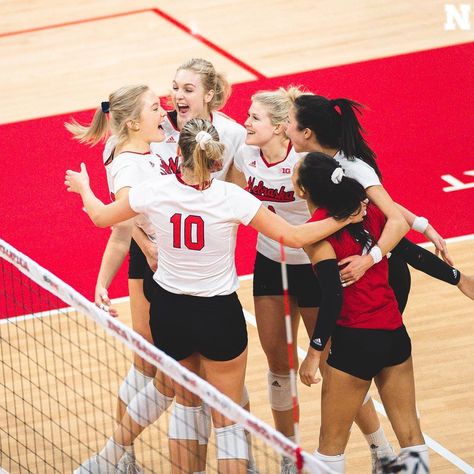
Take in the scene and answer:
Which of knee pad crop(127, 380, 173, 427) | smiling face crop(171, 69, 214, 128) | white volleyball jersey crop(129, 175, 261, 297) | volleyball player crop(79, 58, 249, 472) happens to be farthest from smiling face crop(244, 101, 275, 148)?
knee pad crop(127, 380, 173, 427)

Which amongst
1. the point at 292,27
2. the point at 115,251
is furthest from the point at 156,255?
the point at 292,27

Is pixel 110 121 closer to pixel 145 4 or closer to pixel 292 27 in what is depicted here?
pixel 292 27

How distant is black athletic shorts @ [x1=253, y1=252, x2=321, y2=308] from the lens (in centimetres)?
630

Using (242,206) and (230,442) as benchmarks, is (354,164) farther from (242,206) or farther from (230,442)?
(230,442)

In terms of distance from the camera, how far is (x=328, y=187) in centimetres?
548

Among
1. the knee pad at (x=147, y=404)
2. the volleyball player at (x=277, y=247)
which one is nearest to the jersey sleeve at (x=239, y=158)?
the volleyball player at (x=277, y=247)

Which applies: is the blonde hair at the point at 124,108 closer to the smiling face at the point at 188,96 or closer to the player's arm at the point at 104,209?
the smiling face at the point at 188,96

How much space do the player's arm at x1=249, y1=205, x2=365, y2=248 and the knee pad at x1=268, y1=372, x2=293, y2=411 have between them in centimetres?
130

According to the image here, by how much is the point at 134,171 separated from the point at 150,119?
0.36m

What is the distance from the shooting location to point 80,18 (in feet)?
51.9

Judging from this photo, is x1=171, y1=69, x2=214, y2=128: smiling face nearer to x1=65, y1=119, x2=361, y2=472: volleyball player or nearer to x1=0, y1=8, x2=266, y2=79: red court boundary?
x1=65, y1=119, x2=361, y2=472: volleyball player

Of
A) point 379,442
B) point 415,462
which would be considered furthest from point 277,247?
point 415,462

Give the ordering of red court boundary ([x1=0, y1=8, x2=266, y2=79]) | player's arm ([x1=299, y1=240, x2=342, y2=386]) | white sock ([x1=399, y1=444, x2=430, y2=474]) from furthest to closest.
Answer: red court boundary ([x1=0, y1=8, x2=266, y2=79])
player's arm ([x1=299, y1=240, x2=342, y2=386])
white sock ([x1=399, y1=444, x2=430, y2=474])

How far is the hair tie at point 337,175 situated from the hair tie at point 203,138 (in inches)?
23.7
